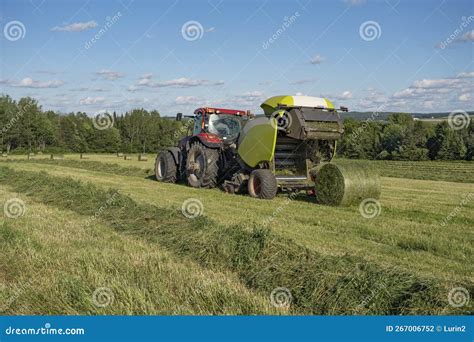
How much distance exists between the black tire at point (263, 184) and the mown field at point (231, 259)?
1.19 metres

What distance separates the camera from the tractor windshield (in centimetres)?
1562

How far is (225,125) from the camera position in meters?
15.8

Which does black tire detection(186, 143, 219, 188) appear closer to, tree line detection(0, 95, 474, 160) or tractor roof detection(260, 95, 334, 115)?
tractor roof detection(260, 95, 334, 115)

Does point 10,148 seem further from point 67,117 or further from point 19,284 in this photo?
point 19,284

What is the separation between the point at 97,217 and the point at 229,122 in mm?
7208

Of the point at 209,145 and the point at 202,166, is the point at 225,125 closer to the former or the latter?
the point at 209,145

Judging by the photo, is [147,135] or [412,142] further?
[147,135]

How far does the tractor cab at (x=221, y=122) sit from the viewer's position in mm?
15531

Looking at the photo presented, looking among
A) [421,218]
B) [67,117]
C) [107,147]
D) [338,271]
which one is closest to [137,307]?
[338,271]

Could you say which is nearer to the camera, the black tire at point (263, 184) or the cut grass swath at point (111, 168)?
the black tire at point (263, 184)

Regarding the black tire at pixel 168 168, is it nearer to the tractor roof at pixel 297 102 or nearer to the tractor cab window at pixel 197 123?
the tractor cab window at pixel 197 123

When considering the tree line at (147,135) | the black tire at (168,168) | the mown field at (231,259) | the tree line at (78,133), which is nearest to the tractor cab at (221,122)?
the black tire at (168,168)

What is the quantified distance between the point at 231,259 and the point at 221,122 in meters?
10.1

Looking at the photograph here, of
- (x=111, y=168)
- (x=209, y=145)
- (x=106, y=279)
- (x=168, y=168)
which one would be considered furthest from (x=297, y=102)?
(x=111, y=168)
